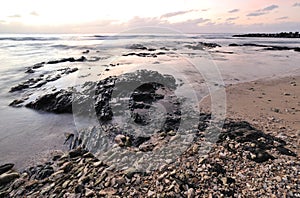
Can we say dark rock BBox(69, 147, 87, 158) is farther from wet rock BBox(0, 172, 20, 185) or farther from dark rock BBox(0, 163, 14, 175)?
dark rock BBox(0, 163, 14, 175)

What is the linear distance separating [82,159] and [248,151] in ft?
11.2

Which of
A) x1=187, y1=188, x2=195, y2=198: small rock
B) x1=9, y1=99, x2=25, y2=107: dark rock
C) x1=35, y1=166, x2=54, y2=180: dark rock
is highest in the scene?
x1=187, y1=188, x2=195, y2=198: small rock

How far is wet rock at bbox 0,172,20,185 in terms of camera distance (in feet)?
15.0

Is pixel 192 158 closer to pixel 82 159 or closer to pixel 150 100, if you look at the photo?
pixel 82 159

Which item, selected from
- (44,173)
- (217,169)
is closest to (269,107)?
(217,169)

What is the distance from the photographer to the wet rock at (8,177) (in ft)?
15.0

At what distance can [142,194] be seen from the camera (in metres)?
3.65

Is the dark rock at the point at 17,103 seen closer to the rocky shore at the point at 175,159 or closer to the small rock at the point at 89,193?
the rocky shore at the point at 175,159

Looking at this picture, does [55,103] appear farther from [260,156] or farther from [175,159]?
[260,156]

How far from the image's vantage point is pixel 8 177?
4.66 metres

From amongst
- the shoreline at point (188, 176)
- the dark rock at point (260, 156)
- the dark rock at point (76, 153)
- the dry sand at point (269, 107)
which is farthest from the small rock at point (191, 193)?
the dark rock at point (76, 153)

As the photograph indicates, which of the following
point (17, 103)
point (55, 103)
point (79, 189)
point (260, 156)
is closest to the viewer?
point (79, 189)

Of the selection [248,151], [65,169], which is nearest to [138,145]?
[65,169]

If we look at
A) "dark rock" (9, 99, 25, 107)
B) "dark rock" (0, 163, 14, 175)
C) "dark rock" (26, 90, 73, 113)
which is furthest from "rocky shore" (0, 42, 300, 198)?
"dark rock" (9, 99, 25, 107)
